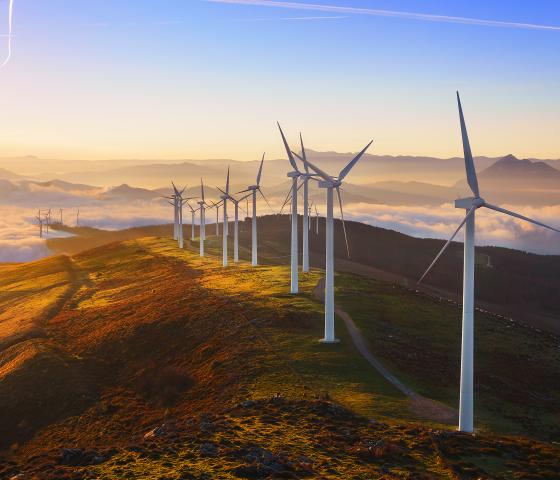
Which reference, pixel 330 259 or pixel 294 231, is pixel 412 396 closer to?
pixel 330 259

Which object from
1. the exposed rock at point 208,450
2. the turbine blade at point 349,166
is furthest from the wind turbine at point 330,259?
the exposed rock at point 208,450

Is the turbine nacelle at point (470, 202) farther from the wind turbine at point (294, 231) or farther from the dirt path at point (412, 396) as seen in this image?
the wind turbine at point (294, 231)

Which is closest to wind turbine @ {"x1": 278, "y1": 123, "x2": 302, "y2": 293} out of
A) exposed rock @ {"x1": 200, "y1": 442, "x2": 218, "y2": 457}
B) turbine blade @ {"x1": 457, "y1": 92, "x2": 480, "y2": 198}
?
turbine blade @ {"x1": 457, "y1": 92, "x2": 480, "y2": 198}

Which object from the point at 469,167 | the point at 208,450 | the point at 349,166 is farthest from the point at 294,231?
the point at 208,450

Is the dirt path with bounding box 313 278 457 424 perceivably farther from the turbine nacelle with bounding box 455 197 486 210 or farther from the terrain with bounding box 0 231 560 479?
the turbine nacelle with bounding box 455 197 486 210

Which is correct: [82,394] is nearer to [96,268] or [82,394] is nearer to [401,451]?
[401,451]

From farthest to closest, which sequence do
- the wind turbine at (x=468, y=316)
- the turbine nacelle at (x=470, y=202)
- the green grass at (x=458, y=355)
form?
the green grass at (x=458, y=355) → the turbine nacelle at (x=470, y=202) → the wind turbine at (x=468, y=316)

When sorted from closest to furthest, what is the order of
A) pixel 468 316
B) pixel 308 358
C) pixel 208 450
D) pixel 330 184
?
pixel 208 450 < pixel 468 316 < pixel 308 358 < pixel 330 184
